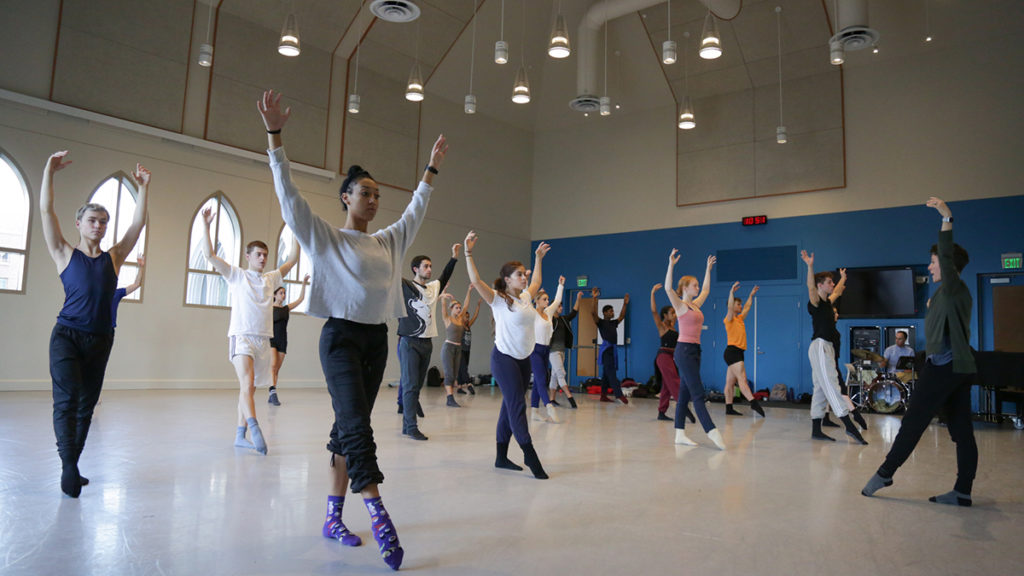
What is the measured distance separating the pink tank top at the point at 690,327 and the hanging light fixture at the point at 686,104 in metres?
5.69

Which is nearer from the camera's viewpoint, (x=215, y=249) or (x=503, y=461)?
(x=503, y=461)

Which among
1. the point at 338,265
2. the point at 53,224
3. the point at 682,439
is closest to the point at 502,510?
the point at 338,265

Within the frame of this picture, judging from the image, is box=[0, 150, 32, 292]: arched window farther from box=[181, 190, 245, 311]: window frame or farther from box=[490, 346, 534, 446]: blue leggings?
box=[490, 346, 534, 446]: blue leggings

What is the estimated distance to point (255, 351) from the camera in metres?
5.25

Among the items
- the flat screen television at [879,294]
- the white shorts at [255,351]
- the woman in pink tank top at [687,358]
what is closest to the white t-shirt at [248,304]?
the white shorts at [255,351]

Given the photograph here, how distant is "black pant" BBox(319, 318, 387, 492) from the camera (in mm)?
2672

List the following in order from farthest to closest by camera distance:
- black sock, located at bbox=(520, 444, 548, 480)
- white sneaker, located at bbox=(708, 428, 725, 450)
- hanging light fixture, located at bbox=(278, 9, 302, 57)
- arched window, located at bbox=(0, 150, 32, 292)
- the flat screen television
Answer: the flat screen television < arched window, located at bbox=(0, 150, 32, 292) < hanging light fixture, located at bbox=(278, 9, 302, 57) < white sneaker, located at bbox=(708, 428, 725, 450) < black sock, located at bbox=(520, 444, 548, 480)

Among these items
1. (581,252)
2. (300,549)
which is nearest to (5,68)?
(300,549)

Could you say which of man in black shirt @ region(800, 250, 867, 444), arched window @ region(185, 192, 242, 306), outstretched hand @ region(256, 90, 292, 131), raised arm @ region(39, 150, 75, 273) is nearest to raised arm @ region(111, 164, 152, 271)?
raised arm @ region(39, 150, 75, 273)

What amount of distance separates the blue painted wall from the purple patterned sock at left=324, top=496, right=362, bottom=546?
1245cm

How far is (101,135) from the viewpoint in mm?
10664

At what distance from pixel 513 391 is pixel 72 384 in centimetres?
263

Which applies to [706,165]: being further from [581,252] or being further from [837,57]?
[837,57]

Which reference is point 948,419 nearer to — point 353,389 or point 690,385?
point 690,385
